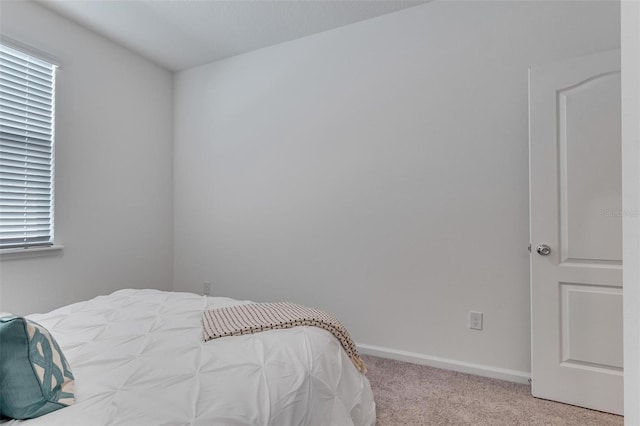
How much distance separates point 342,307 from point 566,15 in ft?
8.10

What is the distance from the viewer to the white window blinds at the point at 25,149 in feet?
7.08

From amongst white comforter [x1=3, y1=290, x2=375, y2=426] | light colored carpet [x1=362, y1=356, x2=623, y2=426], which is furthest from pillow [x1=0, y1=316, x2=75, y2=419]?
light colored carpet [x1=362, y1=356, x2=623, y2=426]

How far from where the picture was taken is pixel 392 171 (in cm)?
248

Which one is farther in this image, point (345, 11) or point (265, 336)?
point (345, 11)

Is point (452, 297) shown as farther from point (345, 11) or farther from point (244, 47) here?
point (244, 47)

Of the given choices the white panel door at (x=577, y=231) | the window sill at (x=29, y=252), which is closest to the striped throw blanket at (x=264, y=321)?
the white panel door at (x=577, y=231)

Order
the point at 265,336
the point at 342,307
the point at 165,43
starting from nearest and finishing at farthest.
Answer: the point at 265,336
the point at 342,307
the point at 165,43

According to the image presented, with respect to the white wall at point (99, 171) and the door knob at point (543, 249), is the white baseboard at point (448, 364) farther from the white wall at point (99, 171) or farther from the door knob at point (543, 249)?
the white wall at point (99, 171)

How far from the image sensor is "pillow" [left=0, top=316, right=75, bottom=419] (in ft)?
2.71

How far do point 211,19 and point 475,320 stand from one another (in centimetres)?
297

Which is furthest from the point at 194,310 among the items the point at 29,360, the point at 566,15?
the point at 566,15

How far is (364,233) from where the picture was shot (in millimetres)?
2568

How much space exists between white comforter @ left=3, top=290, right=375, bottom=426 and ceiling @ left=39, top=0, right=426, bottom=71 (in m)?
2.15

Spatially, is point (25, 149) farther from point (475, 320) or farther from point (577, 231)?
point (577, 231)
